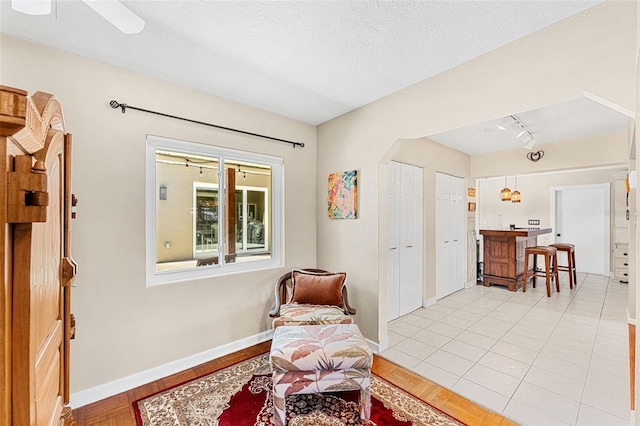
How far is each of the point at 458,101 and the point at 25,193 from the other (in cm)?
248

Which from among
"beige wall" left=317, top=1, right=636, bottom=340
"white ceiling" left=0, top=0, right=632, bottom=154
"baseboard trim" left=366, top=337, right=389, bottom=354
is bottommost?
"baseboard trim" left=366, top=337, right=389, bottom=354

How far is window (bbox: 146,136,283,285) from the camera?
2.44 metres

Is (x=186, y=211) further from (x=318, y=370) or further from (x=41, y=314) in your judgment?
(x=41, y=314)

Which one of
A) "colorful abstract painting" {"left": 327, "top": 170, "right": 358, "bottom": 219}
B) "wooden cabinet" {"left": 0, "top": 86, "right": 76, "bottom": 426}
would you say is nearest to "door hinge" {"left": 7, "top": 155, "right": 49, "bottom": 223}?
"wooden cabinet" {"left": 0, "top": 86, "right": 76, "bottom": 426}

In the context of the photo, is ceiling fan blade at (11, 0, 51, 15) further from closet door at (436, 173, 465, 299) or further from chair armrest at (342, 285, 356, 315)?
closet door at (436, 173, 465, 299)

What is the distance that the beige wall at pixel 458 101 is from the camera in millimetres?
1524

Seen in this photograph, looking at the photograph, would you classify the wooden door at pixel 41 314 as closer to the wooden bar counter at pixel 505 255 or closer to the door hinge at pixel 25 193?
the door hinge at pixel 25 193

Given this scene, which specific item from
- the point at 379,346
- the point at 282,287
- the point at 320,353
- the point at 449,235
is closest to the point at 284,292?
the point at 282,287

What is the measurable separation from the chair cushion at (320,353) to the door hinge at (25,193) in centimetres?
161

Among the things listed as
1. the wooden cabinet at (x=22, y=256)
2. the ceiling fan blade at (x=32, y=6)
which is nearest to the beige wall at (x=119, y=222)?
the ceiling fan blade at (x=32, y=6)

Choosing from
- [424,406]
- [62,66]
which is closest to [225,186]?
[62,66]

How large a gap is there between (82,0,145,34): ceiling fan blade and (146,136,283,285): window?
3.60ft

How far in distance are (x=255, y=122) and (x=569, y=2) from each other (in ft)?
8.33

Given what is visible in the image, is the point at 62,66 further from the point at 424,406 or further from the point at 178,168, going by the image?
the point at 424,406
